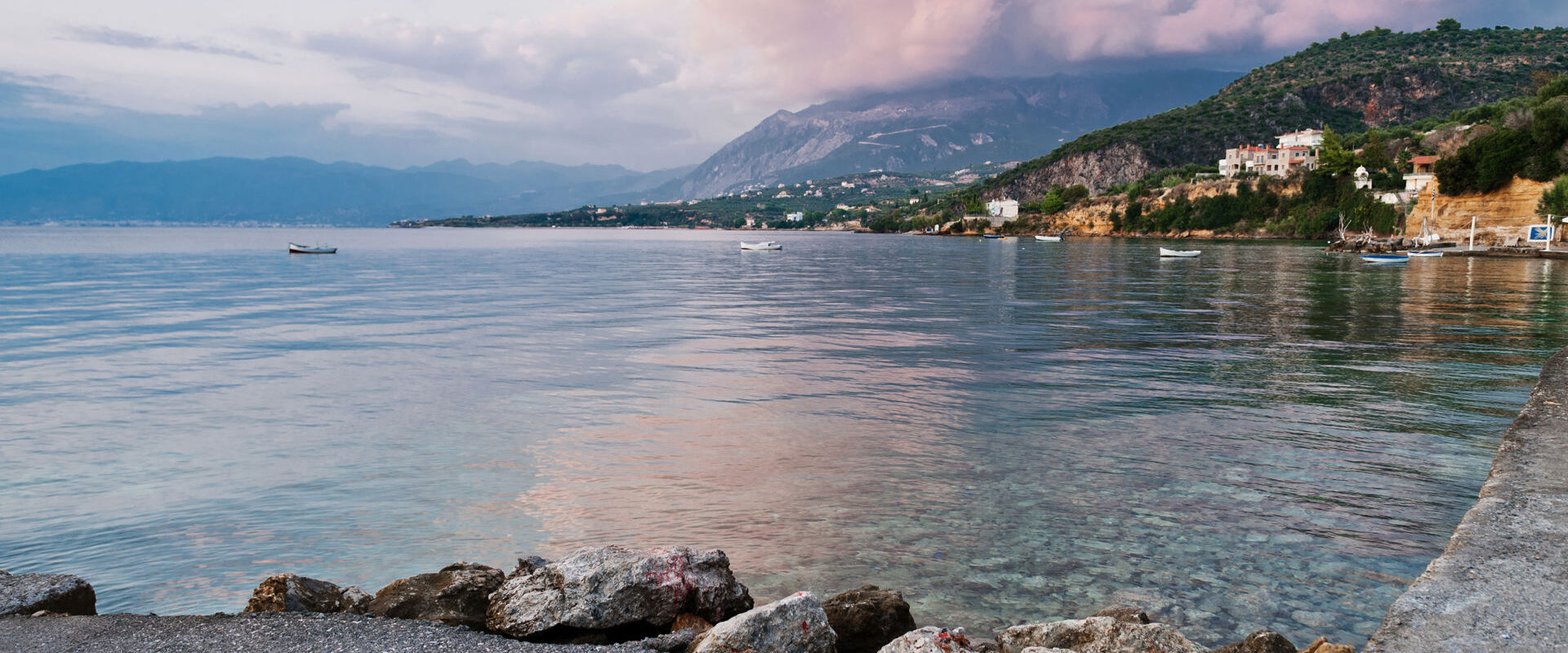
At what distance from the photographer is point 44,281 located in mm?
51188

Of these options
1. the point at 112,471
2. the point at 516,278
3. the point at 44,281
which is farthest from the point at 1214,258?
the point at 44,281

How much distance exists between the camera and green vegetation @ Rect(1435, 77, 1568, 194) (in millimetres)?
70375

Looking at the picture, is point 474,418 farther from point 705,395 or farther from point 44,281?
point 44,281

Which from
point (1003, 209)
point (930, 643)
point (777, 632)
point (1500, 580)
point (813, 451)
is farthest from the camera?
point (1003, 209)

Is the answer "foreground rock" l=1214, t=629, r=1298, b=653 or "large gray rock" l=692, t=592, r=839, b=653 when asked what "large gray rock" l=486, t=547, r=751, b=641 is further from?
"foreground rock" l=1214, t=629, r=1298, b=653

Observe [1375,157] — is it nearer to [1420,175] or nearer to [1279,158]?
[1279,158]

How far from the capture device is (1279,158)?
132125mm

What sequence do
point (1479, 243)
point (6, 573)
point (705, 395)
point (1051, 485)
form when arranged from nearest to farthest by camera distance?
point (6, 573) < point (1051, 485) < point (705, 395) < point (1479, 243)

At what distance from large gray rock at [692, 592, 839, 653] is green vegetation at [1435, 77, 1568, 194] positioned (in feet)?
300

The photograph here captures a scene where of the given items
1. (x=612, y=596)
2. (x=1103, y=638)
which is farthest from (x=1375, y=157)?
(x=612, y=596)

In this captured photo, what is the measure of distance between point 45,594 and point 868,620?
19.8ft

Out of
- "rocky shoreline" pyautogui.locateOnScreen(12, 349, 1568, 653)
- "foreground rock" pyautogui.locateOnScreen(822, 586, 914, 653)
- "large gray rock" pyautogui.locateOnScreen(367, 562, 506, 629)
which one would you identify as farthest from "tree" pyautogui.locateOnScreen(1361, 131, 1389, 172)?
"large gray rock" pyautogui.locateOnScreen(367, 562, 506, 629)

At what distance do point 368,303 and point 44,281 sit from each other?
29.8m

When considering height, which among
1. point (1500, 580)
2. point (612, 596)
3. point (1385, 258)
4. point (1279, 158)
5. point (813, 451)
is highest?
point (1279, 158)
